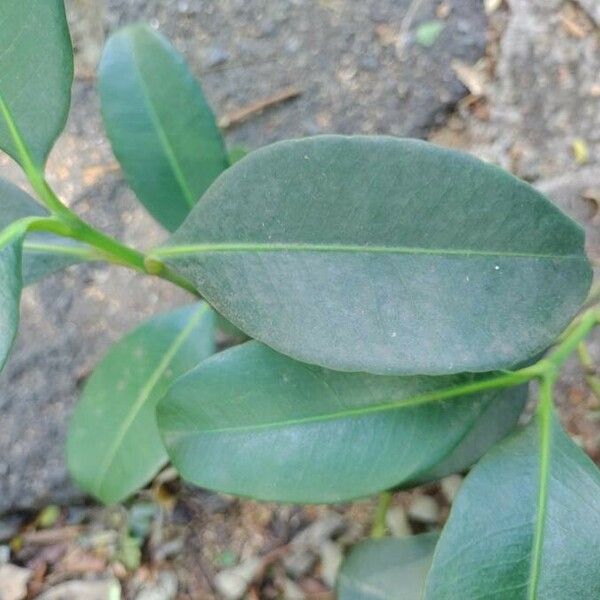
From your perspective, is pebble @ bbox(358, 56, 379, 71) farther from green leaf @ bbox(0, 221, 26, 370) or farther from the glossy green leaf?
green leaf @ bbox(0, 221, 26, 370)

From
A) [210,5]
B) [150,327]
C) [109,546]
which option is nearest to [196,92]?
[150,327]

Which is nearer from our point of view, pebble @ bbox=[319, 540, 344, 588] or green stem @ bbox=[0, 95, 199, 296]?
green stem @ bbox=[0, 95, 199, 296]

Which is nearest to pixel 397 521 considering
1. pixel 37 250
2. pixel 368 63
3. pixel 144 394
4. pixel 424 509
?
pixel 424 509

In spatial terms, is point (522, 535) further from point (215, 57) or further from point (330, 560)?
point (215, 57)

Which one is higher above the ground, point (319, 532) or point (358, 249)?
point (358, 249)

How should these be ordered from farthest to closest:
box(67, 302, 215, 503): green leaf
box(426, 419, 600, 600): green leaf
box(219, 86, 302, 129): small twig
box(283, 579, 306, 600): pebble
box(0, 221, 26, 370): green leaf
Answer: box(219, 86, 302, 129): small twig < box(283, 579, 306, 600): pebble < box(67, 302, 215, 503): green leaf < box(426, 419, 600, 600): green leaf < box(0, 221, 26, 370): green leaf

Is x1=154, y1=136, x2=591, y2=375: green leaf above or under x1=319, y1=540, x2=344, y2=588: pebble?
above

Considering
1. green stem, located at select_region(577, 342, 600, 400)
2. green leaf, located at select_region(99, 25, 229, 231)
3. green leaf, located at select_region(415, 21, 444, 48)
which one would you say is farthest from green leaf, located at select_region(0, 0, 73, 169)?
green leaf, located at select_region(415, 21, 444, 48)
